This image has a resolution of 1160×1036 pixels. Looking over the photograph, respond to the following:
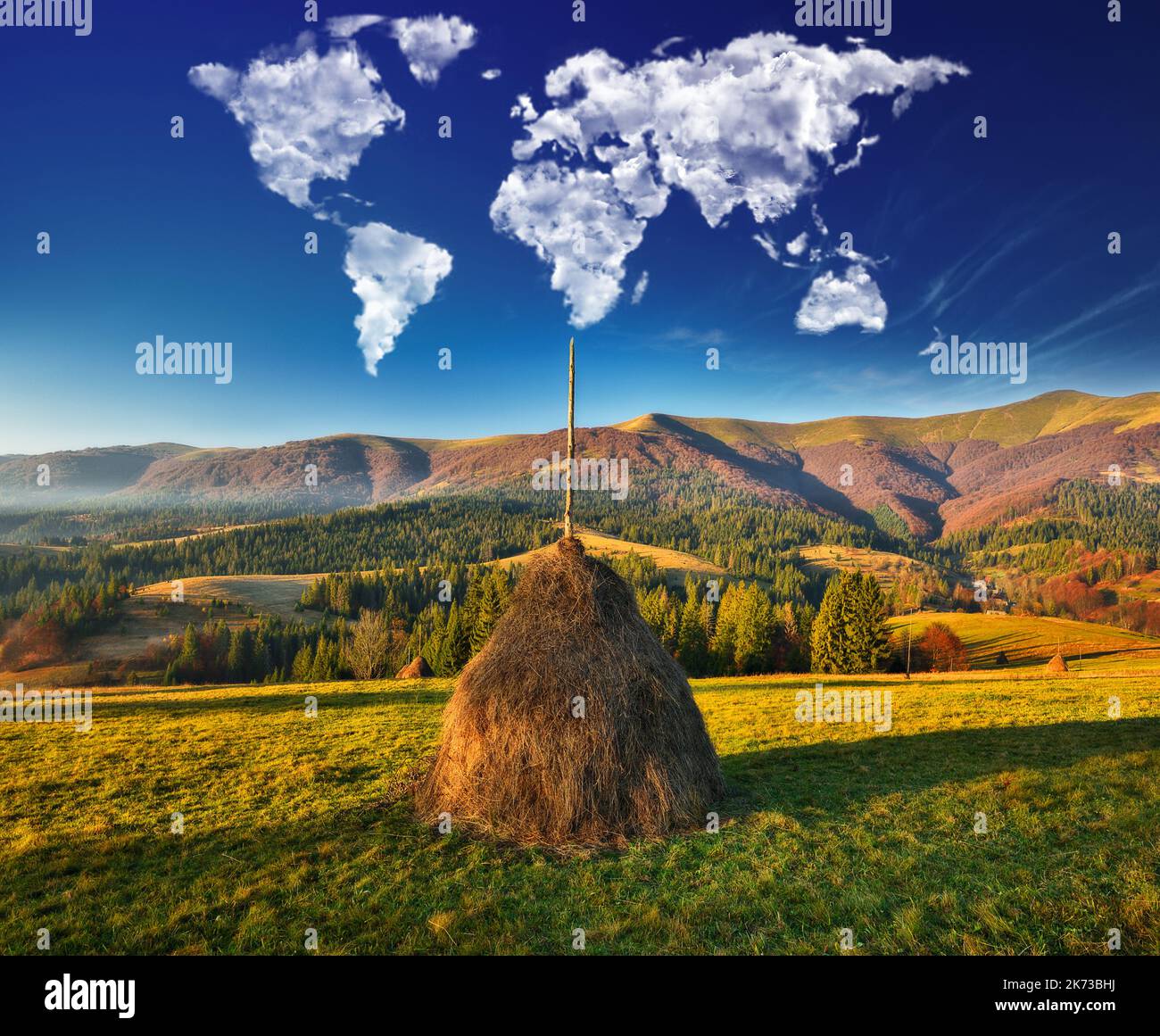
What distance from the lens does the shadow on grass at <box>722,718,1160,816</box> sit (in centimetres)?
1174

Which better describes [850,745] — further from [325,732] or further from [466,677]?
[325,732]

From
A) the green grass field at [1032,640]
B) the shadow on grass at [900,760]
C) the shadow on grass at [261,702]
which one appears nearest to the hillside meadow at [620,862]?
the shadow on grass at [900,760]

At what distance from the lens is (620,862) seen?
8.56 meters

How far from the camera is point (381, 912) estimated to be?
23.5 ft

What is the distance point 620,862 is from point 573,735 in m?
2.11

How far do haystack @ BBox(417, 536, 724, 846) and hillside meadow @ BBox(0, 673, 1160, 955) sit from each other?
1.80ft

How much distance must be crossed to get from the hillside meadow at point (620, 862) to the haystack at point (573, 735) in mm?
548

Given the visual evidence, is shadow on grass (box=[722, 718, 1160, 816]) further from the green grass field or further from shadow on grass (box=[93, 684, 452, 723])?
the green grass field

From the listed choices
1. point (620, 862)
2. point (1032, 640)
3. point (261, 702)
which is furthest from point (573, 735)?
point (1032, 640)

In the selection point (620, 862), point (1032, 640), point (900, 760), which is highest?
point (620, 862)

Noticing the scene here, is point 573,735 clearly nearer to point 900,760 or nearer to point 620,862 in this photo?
point 620,862
